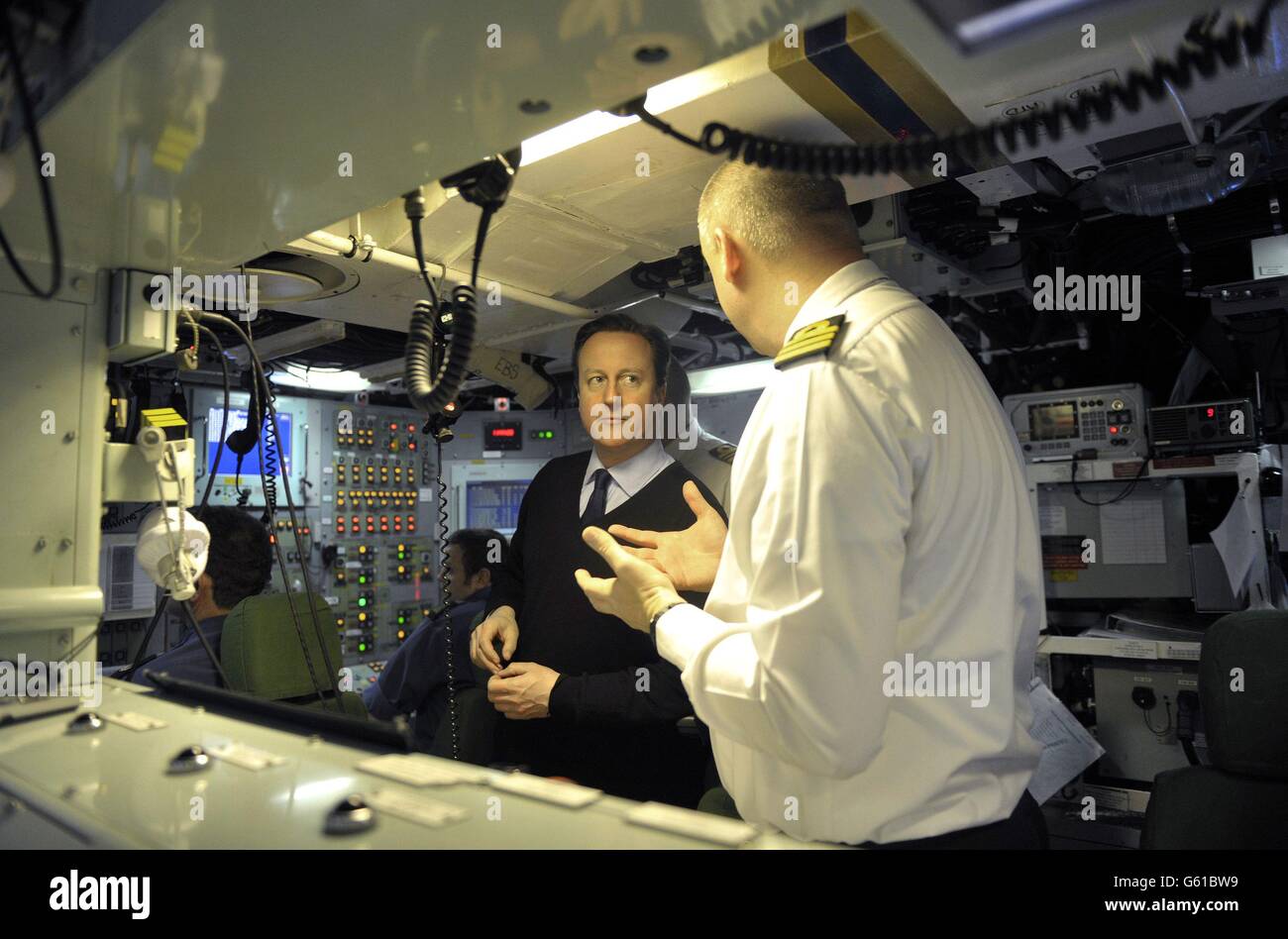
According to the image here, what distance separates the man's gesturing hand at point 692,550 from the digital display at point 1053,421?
2.61 m

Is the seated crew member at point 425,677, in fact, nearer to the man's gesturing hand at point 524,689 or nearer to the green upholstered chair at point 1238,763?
the man's gesturing hand at point 524,689

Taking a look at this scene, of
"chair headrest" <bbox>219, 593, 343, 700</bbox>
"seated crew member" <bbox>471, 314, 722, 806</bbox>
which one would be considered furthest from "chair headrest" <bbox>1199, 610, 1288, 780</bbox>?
"chair headrest" <bbox>219, 593, 343, 700</bbox>

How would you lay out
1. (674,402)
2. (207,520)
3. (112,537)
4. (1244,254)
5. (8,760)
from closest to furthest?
(8,760) < (674,402) < (207,520) < (1244,254) < (112,537)

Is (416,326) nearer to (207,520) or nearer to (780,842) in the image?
(780,842)

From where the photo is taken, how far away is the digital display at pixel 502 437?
549 centimetres

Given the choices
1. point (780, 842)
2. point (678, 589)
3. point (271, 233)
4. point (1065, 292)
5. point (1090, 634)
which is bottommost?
point (1090, 634)

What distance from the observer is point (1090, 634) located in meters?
3.24

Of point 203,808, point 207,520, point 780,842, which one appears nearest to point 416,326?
point 203,808

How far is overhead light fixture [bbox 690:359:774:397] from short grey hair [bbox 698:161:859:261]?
8.05 feet

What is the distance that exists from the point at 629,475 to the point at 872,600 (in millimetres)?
1211

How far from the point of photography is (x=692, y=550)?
66.7 inches

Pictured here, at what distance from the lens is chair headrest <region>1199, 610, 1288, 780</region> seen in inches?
68.5

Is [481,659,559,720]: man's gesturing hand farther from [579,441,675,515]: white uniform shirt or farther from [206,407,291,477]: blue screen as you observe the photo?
[206,407,291,477]: blue screen
